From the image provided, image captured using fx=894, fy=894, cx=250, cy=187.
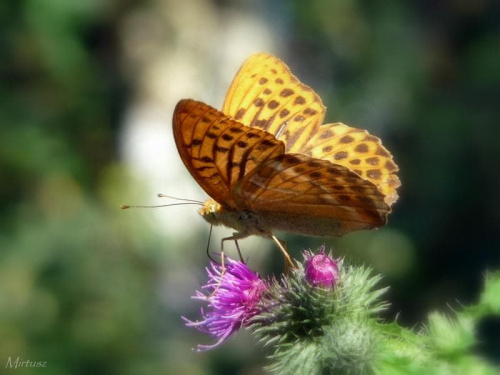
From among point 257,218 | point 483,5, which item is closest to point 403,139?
point 483,5

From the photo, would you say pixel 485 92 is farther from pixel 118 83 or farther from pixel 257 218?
pixel 257 218

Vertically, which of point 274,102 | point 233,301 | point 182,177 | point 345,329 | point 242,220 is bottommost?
point 345,329

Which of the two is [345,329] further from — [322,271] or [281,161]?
[281,161]

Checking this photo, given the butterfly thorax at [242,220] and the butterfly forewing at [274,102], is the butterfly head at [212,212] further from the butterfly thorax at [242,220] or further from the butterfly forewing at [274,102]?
the butterfly forewing at [274,102]

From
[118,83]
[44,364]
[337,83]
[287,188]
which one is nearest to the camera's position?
[287,188]

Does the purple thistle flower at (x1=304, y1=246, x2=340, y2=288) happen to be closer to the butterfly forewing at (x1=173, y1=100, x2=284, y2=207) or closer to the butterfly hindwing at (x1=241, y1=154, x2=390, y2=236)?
the butterfly hindwing at (x1=241, y1=154, x2=390, y2=236)

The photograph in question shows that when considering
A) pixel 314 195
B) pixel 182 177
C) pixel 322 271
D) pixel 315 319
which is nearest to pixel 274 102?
pixel 314 195
